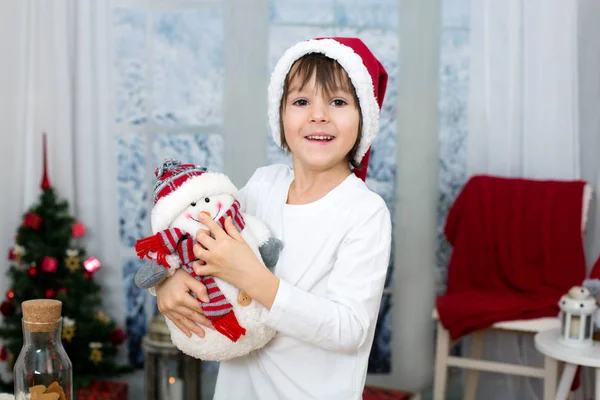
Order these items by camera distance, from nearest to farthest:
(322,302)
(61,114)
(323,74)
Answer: (322,302), (323,74), (61,114)

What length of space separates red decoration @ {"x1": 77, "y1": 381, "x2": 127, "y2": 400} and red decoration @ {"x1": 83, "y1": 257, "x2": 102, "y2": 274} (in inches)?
16.0

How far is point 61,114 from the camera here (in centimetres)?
261

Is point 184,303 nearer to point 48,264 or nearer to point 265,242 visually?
point 265,242

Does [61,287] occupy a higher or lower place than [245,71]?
lower

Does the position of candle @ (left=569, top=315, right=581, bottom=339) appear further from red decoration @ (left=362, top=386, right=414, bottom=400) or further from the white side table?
red decoration @ (left=362, top=386, right=414, bottom=400)

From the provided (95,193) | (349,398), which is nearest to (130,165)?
(95,193)

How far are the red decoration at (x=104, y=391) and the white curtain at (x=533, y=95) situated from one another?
Result: 5.09 ft

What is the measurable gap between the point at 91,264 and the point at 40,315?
5.26 feet

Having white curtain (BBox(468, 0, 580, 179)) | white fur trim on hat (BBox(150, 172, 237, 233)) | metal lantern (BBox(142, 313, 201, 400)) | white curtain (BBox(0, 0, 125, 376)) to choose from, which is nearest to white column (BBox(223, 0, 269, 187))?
white curtain (BBox(0, 0, 125, 376))

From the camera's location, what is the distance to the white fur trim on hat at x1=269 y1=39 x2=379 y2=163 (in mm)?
1206

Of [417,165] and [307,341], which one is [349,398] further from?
[417,165]

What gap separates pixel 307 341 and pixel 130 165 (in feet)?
5.84

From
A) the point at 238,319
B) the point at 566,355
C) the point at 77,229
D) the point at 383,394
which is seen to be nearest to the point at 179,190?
the point at 238,319

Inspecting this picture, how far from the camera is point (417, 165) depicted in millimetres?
2756
